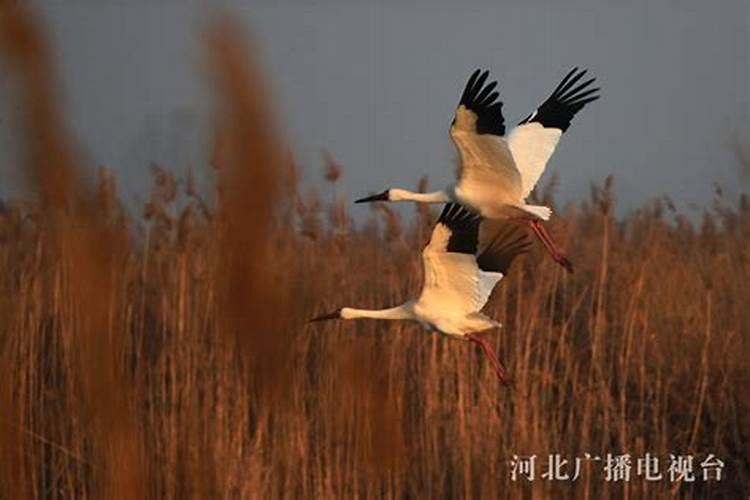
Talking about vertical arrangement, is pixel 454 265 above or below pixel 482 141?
below

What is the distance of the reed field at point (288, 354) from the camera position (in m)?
2.50

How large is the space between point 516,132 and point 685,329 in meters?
0.96

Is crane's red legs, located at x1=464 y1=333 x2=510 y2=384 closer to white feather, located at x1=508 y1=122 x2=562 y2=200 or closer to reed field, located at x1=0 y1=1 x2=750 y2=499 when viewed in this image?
reed field, located at x1=0 y1=1 x2=750 y2=499

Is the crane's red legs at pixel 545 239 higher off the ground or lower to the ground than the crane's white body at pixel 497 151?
lower

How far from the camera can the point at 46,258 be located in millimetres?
4039

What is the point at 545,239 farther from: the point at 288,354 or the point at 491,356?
the point at 288,354

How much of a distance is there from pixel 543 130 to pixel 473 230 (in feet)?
3.06

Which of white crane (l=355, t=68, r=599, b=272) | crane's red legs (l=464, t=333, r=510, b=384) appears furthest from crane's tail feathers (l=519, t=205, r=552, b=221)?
crane's red legs (l=464, t=333, r=510, b=384)

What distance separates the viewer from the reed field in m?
2.50

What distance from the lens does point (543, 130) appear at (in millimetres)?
4613

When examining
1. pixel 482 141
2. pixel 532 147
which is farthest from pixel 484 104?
pixel 532 147

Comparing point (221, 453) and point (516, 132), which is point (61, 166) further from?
point (516, 132)

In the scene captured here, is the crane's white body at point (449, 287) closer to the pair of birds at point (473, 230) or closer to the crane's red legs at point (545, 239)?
the pair of birds at point (473, 230)

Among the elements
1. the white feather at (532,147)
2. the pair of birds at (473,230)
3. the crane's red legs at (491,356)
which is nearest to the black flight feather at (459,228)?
the pair of birds at (473,230)
